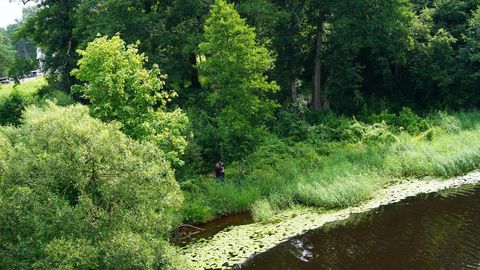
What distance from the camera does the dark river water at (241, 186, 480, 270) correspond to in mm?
15289

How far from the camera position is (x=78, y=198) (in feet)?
40.9

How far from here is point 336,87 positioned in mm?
35094

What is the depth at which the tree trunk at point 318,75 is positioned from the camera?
34.2 metres

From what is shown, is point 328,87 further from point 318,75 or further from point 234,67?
point 234,67

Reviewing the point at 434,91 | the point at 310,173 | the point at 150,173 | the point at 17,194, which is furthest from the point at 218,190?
the point at 434,91

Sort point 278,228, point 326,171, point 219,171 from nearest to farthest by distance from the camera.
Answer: point 278,228 → point 326,171 → point 219,171

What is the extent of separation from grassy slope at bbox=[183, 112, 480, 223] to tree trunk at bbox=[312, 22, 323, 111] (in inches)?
316

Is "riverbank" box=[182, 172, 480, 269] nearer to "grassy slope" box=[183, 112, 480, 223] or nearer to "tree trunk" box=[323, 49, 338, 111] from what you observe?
"grassy slope" box=[183, 112, 480, 223]

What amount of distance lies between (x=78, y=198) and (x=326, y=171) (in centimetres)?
1351

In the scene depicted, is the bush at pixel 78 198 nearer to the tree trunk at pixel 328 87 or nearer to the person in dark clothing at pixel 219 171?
the person in dark clothing at pixel 219 171

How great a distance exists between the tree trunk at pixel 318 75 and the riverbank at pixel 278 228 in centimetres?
1373

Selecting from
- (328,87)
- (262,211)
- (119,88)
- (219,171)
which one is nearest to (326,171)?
(262,211)

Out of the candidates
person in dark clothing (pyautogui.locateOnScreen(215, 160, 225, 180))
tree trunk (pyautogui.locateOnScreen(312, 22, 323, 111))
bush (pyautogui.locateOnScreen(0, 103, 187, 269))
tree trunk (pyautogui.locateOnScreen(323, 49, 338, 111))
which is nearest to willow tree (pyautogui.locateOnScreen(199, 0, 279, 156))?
person in dark clothing (pyautogui.locateOnScreen(215, 160, 225, 180))

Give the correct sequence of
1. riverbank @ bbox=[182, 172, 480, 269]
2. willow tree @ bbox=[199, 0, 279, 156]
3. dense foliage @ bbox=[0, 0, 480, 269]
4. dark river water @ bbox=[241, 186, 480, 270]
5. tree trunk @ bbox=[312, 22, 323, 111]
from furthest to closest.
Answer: tree trunk @ bbox=[312, 22, 323, 111] < willow tree @ bbox=[199, 0, 279, 156] < riverbank @ bbox=[182, 172, 480, 269] < dark river water @ bbox=[241, 186, 480, 270] < dense foliage @ bbox=[0, 0, 480, 269]
